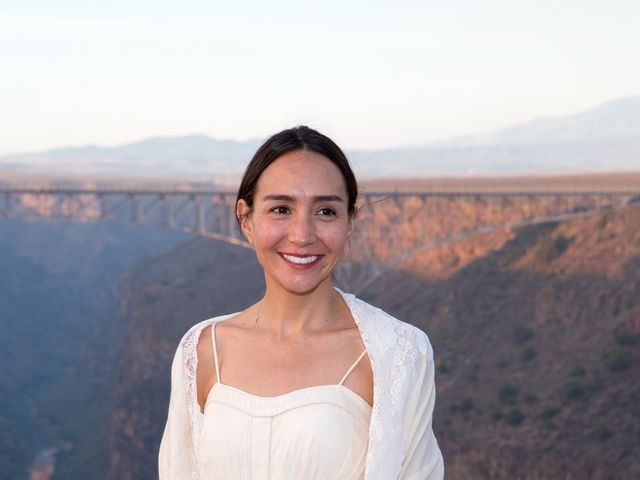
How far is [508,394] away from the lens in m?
46.3

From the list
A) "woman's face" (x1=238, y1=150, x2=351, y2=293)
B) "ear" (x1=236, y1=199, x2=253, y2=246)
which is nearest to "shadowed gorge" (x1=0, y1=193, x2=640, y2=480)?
"ear" (x1=236, y1=199, x2=253, y2=246)

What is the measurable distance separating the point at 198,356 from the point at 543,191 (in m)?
48.8

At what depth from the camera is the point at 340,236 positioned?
3.67 m

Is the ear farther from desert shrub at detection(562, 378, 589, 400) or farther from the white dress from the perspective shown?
desert shrub at detection(562, 378, 589, 400)

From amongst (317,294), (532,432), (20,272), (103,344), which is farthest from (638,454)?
(20,272)

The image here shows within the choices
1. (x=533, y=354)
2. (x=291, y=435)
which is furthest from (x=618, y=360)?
(x=291, y=435)

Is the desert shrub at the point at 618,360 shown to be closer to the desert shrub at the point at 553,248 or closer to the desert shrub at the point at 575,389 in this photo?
the desert shrub at the point at 575,389

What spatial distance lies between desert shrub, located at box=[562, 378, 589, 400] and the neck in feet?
139

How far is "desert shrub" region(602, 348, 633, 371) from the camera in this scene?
45.0 m

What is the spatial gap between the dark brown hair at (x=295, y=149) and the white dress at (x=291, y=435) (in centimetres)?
64

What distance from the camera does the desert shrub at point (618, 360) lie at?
148 feet

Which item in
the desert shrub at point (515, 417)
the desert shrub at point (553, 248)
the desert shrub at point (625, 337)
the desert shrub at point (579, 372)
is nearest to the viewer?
the desert shrub at point (515, 417)

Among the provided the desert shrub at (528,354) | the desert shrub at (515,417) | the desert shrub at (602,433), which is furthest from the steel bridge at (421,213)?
the desert shrub at (602,433)

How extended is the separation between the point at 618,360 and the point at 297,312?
4340 cm
